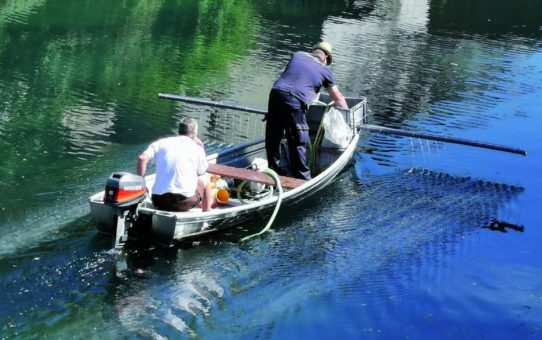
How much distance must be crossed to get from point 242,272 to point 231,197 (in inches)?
78.6

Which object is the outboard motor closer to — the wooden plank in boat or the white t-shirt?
the white t-shirt

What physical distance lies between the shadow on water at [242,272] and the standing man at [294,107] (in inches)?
28.0

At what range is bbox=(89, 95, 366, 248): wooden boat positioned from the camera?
822 cm

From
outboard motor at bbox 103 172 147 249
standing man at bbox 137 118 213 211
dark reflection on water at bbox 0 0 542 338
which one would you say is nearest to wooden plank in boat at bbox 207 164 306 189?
dark reflection on water at bbox 0 0 542 338

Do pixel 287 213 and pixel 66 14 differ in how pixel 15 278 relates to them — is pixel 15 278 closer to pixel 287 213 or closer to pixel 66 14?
pixel 287 213

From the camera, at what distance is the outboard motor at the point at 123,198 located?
26.1 feet

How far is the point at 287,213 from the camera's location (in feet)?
34.0

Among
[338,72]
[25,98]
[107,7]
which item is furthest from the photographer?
[107,7]

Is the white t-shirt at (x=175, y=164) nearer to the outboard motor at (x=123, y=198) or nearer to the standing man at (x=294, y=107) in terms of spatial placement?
the outboard motor at (x=123, y=198)

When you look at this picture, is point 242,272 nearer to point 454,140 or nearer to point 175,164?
point 175,164

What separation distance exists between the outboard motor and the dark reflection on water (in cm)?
32

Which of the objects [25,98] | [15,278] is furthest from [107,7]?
[15,278]

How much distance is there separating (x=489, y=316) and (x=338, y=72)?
41.7ft

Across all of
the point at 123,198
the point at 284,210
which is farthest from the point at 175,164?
the point at 284,210
